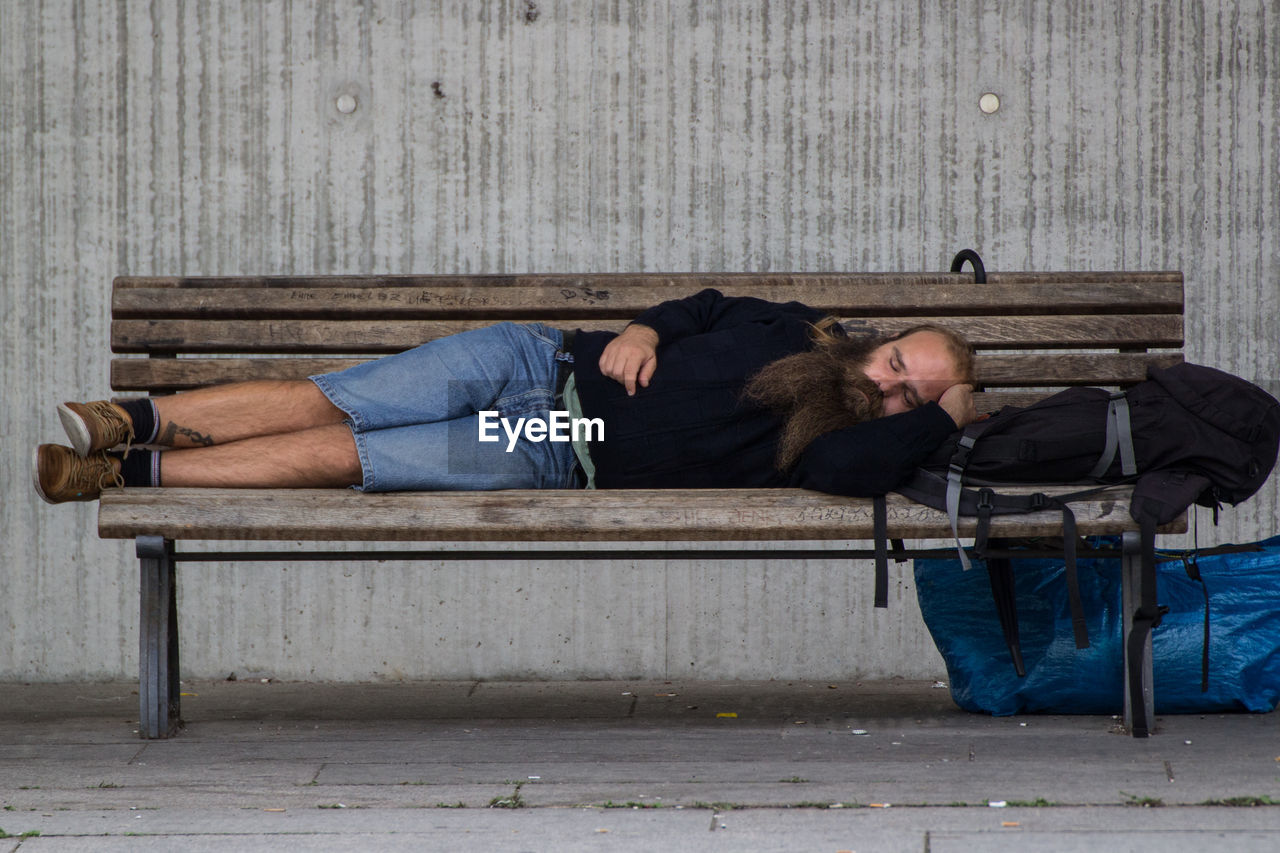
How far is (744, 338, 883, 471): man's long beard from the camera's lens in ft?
9.08

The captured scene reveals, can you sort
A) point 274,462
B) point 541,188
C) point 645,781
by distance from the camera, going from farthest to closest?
point 541,188
point 274,462
point 645,781

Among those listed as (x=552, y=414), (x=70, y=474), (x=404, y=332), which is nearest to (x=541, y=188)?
(x=404, y=332)

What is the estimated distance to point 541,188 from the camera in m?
4.10

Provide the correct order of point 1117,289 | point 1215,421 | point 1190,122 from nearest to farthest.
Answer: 1. point 1215,421
2. point 1117,289
3. point 1190,122

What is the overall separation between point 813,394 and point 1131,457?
690 mm

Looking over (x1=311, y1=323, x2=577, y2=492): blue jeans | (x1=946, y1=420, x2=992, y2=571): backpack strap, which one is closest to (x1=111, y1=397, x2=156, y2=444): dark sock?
(x1=311, y1=323, x2=577, y2=492): blue jeans

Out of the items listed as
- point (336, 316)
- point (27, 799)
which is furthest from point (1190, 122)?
point (27, 799)

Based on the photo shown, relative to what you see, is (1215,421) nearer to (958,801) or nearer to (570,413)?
(958,801)

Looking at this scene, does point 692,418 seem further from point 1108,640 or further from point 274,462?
point 1108,640

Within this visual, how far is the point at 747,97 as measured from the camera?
4.08 meters

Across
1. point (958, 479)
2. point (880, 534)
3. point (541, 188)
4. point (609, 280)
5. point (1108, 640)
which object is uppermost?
point (541, 188)

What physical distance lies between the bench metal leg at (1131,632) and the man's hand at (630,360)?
1.11 m

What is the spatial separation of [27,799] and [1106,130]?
3590mm

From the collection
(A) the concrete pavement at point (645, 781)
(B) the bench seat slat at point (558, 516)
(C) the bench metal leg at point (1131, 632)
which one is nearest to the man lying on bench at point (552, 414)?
(B) the bench seat slat at point (558, 516)
